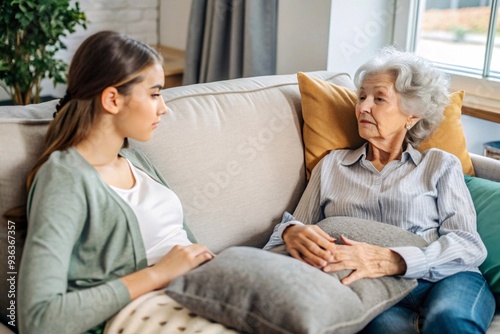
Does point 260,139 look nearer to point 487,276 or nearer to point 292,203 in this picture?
point 292,203

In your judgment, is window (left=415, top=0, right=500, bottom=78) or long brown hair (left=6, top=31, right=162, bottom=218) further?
window (left=415, top=0, right=500, bottom=78)

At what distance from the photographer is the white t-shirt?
1.39 meters

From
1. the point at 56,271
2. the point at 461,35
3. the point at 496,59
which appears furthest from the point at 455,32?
the point at 56,271

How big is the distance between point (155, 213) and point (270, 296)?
1.20 feet

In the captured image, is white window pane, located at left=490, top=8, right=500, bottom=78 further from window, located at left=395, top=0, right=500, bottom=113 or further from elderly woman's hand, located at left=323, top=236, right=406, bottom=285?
elderly woman's hand, located at left=323, top=236, right=406, bottom=285

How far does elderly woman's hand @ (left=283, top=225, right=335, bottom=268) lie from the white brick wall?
2.11 m

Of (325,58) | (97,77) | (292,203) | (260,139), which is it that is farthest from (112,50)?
(325,58)

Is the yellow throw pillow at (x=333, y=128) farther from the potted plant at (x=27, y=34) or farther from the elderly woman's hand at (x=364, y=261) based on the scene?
the potted plant at (x=27, y=34)

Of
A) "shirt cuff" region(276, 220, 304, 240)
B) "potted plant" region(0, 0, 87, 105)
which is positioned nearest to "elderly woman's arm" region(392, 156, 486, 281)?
"shirt cuff" region(276, 220, 304, 240)

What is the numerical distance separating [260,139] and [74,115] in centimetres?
64

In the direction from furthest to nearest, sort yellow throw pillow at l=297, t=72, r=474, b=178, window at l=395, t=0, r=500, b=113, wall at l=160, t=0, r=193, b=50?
1. wall at l=160, t=0, r=193, b=50
2. window at l=395, t=0, r=500, b=113
3. yellow throw pillow at l=297, t=72, r=474, b=178

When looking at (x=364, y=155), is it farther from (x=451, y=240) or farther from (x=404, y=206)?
(x=451, y=240)

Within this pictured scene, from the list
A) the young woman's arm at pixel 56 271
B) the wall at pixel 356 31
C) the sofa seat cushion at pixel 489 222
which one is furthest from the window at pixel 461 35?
the young woman's arm at pixel 56 271

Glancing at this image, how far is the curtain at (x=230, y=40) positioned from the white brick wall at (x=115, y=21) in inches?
24.1
